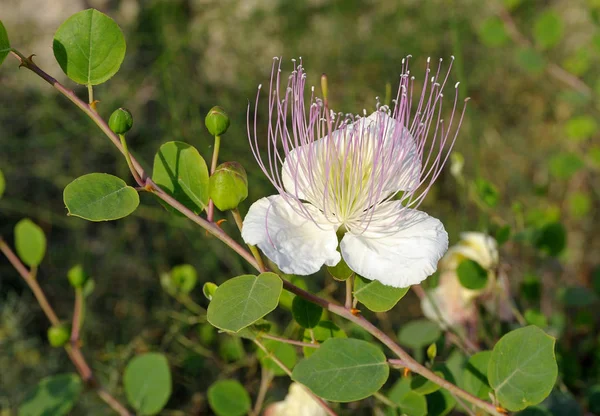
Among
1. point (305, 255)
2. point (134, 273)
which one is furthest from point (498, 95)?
point (305, 255)

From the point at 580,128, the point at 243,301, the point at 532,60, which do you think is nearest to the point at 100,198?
the point at 243,301

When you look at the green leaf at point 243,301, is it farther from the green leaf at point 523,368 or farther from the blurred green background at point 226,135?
the blurred green background at point 226,135

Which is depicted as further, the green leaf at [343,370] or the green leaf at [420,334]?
the green leaf at [420,334]

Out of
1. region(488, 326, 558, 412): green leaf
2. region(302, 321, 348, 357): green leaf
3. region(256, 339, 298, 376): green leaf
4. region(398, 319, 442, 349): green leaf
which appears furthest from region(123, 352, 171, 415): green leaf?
region(488, 326, 558, 412): green leaf

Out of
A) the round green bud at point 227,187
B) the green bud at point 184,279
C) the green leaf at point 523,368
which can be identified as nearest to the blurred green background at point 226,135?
the green bud at point 184,279

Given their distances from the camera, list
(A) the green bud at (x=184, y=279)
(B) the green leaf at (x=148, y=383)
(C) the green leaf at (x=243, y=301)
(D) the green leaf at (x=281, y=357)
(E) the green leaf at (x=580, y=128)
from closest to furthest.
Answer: (C) the green leaf at (x=243, y=301) → (D) the green leaf at (x=281, y=357) → (B) the green leaf at (x=148, y=383) → (A) the green bud at (x=184, y=279) → (E) the green leaf at (x=580, y=128)

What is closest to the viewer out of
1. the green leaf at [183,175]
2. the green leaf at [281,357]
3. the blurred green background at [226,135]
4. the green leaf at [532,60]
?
the green leaf at [183,175]

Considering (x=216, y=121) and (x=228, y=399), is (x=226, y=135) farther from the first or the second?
(x=216, y=121)

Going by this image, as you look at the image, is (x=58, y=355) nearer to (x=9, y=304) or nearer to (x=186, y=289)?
(x=9, y=304)
